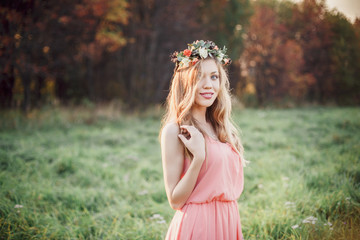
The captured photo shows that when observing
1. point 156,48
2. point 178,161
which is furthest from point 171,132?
point 156,48

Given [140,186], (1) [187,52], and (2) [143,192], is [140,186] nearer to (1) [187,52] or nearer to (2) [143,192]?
(2) [143,192]

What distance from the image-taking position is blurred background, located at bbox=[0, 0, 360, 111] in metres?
9.56

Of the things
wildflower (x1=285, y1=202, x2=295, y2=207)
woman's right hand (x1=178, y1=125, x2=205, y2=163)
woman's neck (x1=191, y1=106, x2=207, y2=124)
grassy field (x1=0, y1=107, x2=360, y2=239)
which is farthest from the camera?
wildflower (x1=285, y1=202, x2=295, y2=207)

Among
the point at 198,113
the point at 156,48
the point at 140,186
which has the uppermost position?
the point at 156,48

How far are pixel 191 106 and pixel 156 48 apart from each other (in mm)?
13965

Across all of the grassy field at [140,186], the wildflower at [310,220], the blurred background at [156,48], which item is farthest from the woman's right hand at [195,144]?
the blurred background at [156,48]

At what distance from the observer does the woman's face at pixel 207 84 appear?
192cm

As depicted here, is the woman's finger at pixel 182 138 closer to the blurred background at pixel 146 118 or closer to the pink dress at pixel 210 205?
the pink dress at pixel 210 205

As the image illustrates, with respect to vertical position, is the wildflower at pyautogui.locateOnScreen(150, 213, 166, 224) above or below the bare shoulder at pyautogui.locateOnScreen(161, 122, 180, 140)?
below

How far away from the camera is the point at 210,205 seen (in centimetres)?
183

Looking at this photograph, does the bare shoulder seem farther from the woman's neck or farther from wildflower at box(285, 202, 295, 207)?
wildflower at box(285, 202, 295, 207)

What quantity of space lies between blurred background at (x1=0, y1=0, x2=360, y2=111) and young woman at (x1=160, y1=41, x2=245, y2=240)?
3463 mm

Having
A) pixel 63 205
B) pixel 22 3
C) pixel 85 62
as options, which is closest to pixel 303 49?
pixel 85 62

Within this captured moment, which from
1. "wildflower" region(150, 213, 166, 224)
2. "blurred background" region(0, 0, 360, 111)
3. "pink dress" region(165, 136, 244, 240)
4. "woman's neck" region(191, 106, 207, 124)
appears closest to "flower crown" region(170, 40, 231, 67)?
"woman's neck" region(191, 106, 207, 124)
